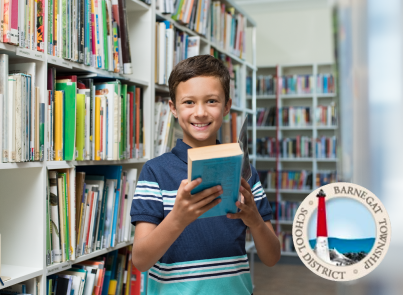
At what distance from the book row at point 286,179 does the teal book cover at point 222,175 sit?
4900 millimetres

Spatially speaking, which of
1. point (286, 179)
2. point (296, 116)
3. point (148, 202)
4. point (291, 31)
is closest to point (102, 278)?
point (148, 202)

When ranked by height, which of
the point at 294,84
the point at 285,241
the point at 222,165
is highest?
the point at 294,84

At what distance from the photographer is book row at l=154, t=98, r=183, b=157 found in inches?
84.2

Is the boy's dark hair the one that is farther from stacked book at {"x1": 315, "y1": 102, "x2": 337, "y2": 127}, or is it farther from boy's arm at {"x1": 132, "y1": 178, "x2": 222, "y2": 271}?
stacked book at {"x1": 315, "y1": 102, "x2": 337, "y2": 127}

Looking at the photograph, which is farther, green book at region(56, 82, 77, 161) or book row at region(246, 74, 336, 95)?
book row at region(246, 74, 336, 95)

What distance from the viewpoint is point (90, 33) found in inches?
64.2

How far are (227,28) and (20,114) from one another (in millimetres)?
2342

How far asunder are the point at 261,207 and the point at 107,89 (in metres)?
0.94

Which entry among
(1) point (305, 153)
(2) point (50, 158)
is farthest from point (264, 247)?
(1) point (305, 153)

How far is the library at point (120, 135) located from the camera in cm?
49

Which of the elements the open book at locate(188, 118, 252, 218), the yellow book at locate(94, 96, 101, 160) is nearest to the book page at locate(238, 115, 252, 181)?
the open book at locate(188, 118, 252, 218)

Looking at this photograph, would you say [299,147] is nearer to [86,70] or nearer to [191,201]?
[86,70]

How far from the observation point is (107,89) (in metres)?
1.72

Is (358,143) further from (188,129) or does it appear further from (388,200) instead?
(188,129)
